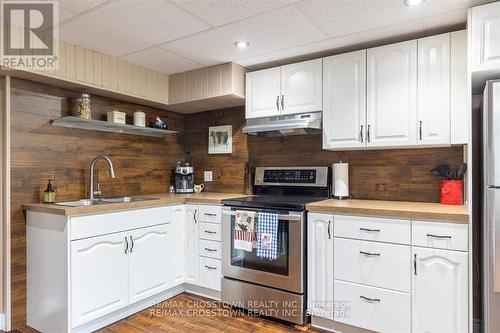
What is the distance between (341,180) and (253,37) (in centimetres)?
135

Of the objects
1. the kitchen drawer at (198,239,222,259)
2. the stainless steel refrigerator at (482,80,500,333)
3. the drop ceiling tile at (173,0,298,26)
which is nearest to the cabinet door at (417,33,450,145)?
the stainless steel refrigerator at (482,80,500,333)

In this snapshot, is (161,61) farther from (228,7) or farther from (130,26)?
(228,7)

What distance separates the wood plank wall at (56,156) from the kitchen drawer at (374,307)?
7.13ft

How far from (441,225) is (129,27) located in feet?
7.73

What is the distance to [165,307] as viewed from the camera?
2666mm

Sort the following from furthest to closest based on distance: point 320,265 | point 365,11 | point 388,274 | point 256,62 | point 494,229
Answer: point 256,62 < point 320,265 < point 388,274 < point 365,11 < point 494,229

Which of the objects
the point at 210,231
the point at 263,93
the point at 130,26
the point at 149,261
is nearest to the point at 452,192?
the point at 263,93

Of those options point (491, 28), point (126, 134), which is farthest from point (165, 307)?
point (491, 28)

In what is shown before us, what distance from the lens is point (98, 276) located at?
2232 millimetres

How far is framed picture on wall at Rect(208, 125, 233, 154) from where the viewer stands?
3.40 metres

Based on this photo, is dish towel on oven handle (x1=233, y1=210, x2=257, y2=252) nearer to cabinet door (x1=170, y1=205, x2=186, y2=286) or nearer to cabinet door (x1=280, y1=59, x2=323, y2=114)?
cabinet door (x1=170, y1=205, x2=186, y2=286)

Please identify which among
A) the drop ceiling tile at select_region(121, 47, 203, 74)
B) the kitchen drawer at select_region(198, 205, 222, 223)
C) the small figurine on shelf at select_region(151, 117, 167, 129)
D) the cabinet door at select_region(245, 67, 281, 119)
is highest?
the drop ceiling tile at select_region(121, 47, 203, 74)

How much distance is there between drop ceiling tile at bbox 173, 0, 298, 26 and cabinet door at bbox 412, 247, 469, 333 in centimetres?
173
